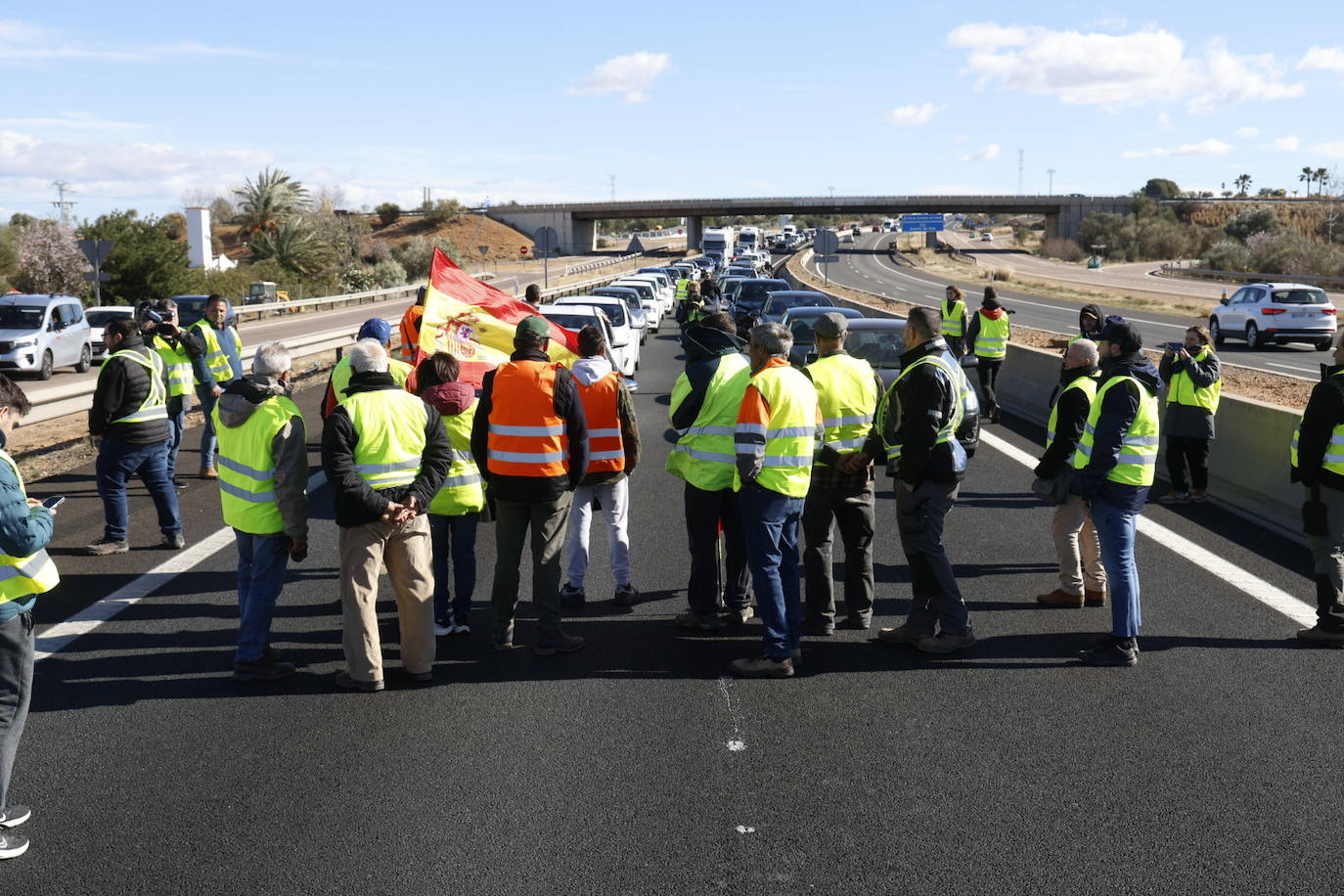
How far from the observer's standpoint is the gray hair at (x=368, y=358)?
6.23 meters

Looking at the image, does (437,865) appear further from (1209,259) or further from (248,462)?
(1209,259)

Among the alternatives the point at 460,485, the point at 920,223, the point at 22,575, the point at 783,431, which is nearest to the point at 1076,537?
the point at 783,431

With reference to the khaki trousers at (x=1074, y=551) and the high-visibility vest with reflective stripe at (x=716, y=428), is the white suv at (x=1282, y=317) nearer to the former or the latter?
the khaki trousers at (x=1074, y=551)

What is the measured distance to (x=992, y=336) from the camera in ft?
53.6

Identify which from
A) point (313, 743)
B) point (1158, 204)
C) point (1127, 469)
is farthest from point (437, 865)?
point (1158, 204)

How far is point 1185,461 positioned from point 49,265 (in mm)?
47880

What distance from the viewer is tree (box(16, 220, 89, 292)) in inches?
1844

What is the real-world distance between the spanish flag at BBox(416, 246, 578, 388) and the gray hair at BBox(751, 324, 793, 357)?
8.28 feet

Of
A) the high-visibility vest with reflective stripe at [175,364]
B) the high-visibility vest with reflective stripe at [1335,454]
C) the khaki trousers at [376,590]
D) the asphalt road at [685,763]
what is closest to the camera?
the asphalt road at [685,763]

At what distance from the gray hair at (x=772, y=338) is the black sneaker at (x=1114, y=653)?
8.22 feet

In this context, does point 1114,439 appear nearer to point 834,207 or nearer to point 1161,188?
point 834,207

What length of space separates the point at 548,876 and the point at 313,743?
1.80 meters

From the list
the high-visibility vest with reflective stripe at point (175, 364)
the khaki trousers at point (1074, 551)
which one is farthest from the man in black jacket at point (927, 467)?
the high-visibility vest with reflective stripe at point (175, 364)

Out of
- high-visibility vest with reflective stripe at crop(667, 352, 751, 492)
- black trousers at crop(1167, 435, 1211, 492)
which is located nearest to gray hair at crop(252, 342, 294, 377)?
high-visibility vest with reflective stripe at crop(667, 352, 751, 492)
